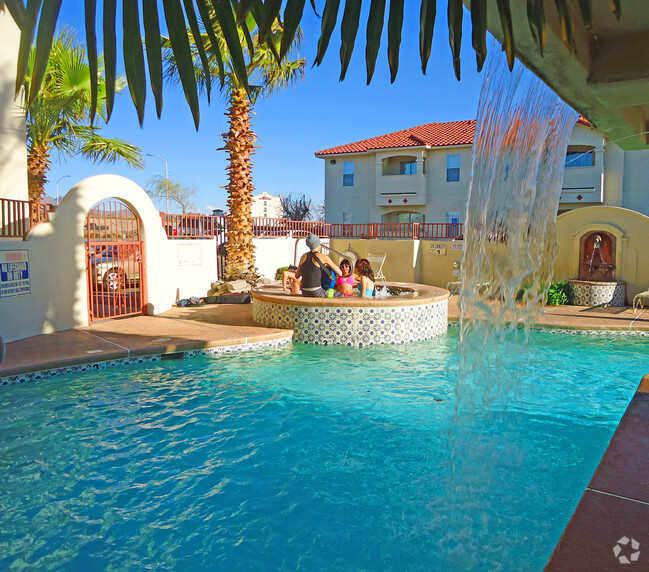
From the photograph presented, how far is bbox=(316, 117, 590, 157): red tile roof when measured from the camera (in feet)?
97.3

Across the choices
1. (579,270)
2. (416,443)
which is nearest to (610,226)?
(579,270)

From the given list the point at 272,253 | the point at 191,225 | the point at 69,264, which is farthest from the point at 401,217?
the point at 69,264

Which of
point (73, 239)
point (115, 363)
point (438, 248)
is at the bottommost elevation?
point (115, 363)

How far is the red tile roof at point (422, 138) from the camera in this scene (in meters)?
29.7

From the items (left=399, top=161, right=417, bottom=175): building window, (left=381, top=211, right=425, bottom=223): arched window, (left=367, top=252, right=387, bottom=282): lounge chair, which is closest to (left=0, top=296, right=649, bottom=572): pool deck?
(left=367, top=252, right=387, bottom=282): lounge chair

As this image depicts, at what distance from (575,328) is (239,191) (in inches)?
420

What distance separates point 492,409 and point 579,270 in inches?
454

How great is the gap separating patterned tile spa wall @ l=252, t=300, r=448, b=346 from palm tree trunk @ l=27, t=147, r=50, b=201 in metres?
9.85

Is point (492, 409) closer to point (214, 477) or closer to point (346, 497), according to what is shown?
point (346, 497)

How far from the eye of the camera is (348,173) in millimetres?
32406

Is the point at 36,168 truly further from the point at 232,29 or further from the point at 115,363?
the point at 232,29

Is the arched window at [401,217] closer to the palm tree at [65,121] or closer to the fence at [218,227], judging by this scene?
the fence at [218,227]

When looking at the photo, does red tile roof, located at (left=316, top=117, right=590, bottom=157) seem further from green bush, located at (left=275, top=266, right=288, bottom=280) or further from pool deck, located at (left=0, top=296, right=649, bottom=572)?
pool deck, located at (left=0, top=296, right=649, bottom=572)

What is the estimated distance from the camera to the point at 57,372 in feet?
28.3
